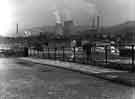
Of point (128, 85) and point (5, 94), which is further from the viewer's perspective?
→ point (128, 85)

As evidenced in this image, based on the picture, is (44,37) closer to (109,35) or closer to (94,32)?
(94,32)

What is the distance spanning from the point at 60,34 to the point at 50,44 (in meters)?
A: 9.65

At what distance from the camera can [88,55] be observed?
16.8m

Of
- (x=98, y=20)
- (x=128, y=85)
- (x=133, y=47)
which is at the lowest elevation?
(x=128, y=85)

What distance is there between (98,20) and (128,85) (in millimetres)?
41890

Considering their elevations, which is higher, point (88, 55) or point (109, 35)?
point (109, 35)

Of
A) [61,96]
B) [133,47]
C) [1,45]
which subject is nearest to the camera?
[61,96]

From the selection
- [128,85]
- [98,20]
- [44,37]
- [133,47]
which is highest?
[98,20]

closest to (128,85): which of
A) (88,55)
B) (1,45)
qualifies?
(88,55)

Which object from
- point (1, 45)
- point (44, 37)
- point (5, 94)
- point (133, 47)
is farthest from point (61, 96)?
point (44, 37)

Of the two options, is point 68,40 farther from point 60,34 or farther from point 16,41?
point 16,41

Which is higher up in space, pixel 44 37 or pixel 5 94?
pixel 44 37

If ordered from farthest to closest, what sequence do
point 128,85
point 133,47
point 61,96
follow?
point 133,47, point 128,85, point 61,96

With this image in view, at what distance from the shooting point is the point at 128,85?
6.88 metres
